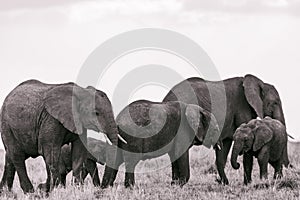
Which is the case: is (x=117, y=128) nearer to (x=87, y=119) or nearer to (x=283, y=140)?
(x=87, y=119)

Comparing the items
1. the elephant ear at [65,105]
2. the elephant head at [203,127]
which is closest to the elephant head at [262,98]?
the elephant head at [203,127]

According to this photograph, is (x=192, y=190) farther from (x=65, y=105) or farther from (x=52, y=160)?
(x=65, y=105)

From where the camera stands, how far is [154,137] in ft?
50.2

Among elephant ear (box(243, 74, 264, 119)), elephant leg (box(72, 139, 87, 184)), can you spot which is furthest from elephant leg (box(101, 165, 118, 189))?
elephant ear (box(243, 74, 264, 119))

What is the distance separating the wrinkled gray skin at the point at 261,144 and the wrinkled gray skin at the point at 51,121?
289 centimetres

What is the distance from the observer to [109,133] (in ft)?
45.1

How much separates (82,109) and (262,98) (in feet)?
23.1

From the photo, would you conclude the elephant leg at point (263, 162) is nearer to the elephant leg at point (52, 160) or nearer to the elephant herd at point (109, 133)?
the elephant herd at point (109, 133)

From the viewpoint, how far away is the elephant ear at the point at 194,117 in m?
15.9

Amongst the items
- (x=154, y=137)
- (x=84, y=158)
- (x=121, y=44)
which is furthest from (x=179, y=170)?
(x=121, y=44)

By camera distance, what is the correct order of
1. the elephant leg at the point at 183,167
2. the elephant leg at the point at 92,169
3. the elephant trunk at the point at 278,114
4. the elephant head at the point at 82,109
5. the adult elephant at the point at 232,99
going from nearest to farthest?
the elephant head at the point at 82,109 → the elephant leg at the point at 183,167 → the elephant leg at the point at 92,169 → the adult elephant at the point at 232,99 → the elephant trunk at the point at 278,114

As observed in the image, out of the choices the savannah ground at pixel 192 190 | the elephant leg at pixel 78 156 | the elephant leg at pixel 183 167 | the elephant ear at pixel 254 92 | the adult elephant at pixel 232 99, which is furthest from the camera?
the elephant ear at pixel 254 92

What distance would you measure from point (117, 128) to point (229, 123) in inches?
206

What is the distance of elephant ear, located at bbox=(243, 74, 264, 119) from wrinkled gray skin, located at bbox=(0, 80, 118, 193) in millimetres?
5486
